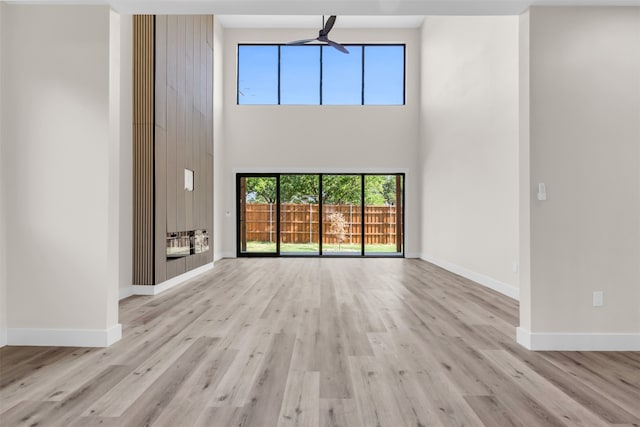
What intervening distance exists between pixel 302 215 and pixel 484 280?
4687mm

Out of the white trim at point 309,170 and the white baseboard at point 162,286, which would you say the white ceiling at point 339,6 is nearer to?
the white baseboard at point 162,286

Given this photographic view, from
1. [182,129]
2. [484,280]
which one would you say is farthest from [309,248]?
[484,280]

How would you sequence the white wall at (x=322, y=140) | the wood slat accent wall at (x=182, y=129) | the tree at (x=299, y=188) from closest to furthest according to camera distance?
the wood slat accent wall at (x=182, y=129), the white wall at (x=322, y=140), the tree at (x=299, y=188)

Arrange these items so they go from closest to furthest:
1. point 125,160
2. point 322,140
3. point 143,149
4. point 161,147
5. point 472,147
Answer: point 125,160, point 143,149, point 161,147, point 472,147, point 322,140

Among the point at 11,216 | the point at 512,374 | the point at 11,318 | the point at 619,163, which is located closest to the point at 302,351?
the point at 512,374

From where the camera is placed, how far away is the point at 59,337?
2.74 meters

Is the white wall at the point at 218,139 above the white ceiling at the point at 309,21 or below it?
below

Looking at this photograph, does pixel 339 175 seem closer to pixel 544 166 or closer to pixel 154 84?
pixel 154 84

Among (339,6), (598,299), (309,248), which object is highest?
(339,6)

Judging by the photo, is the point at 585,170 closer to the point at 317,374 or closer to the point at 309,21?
the point at 317,374

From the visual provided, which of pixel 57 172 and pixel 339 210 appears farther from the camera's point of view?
pixel 339 210

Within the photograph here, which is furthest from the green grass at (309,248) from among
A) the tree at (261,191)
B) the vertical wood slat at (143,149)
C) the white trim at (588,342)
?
the white trim at (588,342)

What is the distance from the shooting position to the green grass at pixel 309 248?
8859 mm

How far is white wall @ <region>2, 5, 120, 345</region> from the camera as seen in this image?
273 cm
